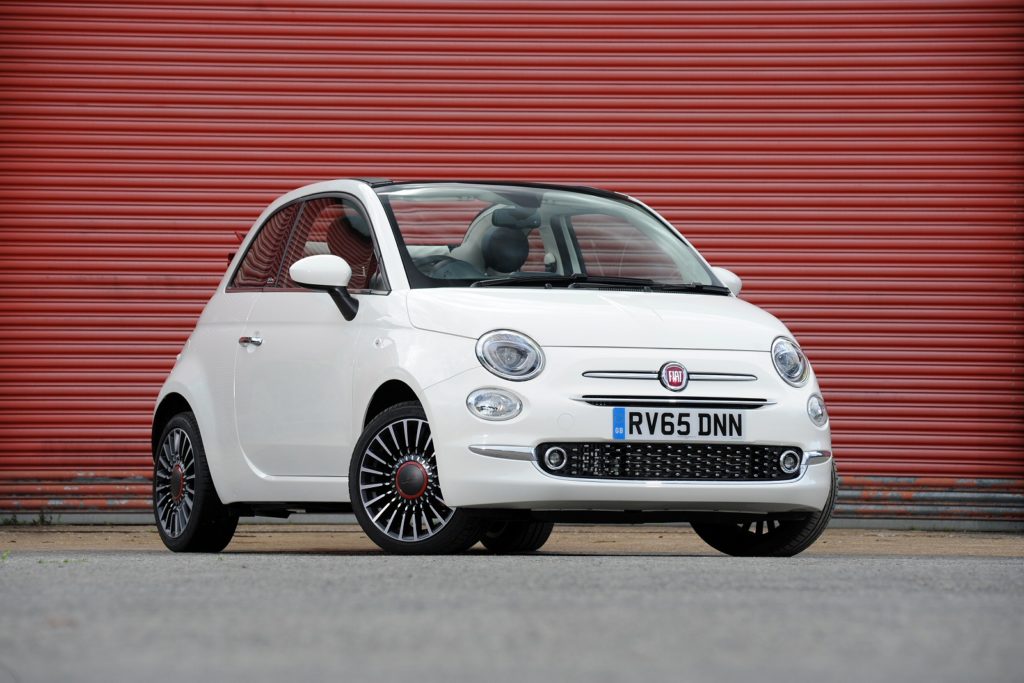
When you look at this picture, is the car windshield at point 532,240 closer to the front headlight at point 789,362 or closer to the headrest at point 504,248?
the headrest at point 504,248

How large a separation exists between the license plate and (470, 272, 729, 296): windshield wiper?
834 millimetres

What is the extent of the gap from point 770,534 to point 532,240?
163 centimetres

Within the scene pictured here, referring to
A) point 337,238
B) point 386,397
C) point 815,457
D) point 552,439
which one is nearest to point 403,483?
point 386,397

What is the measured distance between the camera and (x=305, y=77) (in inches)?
461

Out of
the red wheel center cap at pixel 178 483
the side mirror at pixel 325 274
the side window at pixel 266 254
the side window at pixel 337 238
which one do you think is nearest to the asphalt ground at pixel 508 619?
the side mirror at pixel 325 274

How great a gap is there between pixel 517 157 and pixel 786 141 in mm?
1872

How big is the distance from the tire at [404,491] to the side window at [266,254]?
1369 millimetres

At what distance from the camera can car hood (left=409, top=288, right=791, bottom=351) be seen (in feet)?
20.9

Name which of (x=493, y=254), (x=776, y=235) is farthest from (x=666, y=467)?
(x=776, y=235)

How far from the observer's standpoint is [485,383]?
621cm

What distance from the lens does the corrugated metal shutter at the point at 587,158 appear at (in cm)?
1161

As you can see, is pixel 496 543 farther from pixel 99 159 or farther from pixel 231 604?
pixel 99 159

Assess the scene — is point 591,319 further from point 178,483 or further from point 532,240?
point 178,483

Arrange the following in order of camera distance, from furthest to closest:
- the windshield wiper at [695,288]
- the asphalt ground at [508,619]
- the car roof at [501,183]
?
the car roof at [501,183], the windshield wiper at [695,288], the asphalt ground at [508,619]
